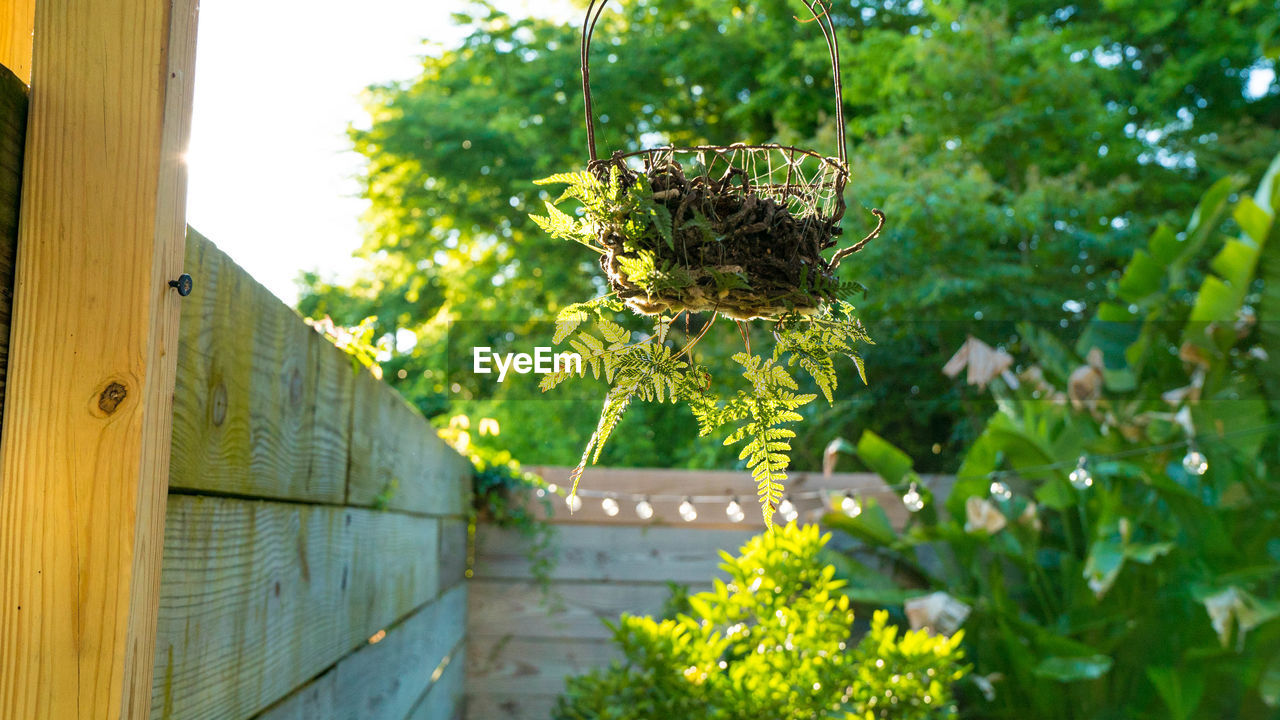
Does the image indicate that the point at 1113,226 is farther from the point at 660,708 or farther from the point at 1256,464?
the point at 660,708

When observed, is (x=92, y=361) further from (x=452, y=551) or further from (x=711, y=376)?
(x=452, y=551)

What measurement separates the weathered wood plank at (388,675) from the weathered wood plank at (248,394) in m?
0.25

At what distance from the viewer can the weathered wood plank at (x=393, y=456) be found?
4.75 ft

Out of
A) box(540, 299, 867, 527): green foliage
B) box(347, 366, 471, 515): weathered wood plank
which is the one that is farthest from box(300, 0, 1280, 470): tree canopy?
box(540, 299, 867, 527): green foliage

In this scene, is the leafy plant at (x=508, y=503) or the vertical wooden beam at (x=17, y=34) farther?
the leafy plant at (x=508, y=503)

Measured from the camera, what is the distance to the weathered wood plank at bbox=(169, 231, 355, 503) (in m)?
0.73

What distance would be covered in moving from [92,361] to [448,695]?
210 centimetres

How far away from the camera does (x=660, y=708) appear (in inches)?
80.4

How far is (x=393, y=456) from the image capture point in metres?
1.70

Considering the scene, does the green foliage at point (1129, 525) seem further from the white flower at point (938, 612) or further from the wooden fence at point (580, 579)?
the wooden fence at point (580, 579)

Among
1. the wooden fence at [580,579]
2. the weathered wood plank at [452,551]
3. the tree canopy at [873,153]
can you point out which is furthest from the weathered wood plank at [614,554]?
the tree canopy at [873,153]

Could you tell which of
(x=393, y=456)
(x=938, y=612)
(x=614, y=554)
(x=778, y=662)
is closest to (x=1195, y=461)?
(x=938, y=612)

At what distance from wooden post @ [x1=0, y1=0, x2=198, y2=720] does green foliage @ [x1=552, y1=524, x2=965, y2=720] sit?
1574 millimetres

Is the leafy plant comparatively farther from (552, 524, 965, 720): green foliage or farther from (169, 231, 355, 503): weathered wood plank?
(169, 231, 355, 503): weathered wood plank
